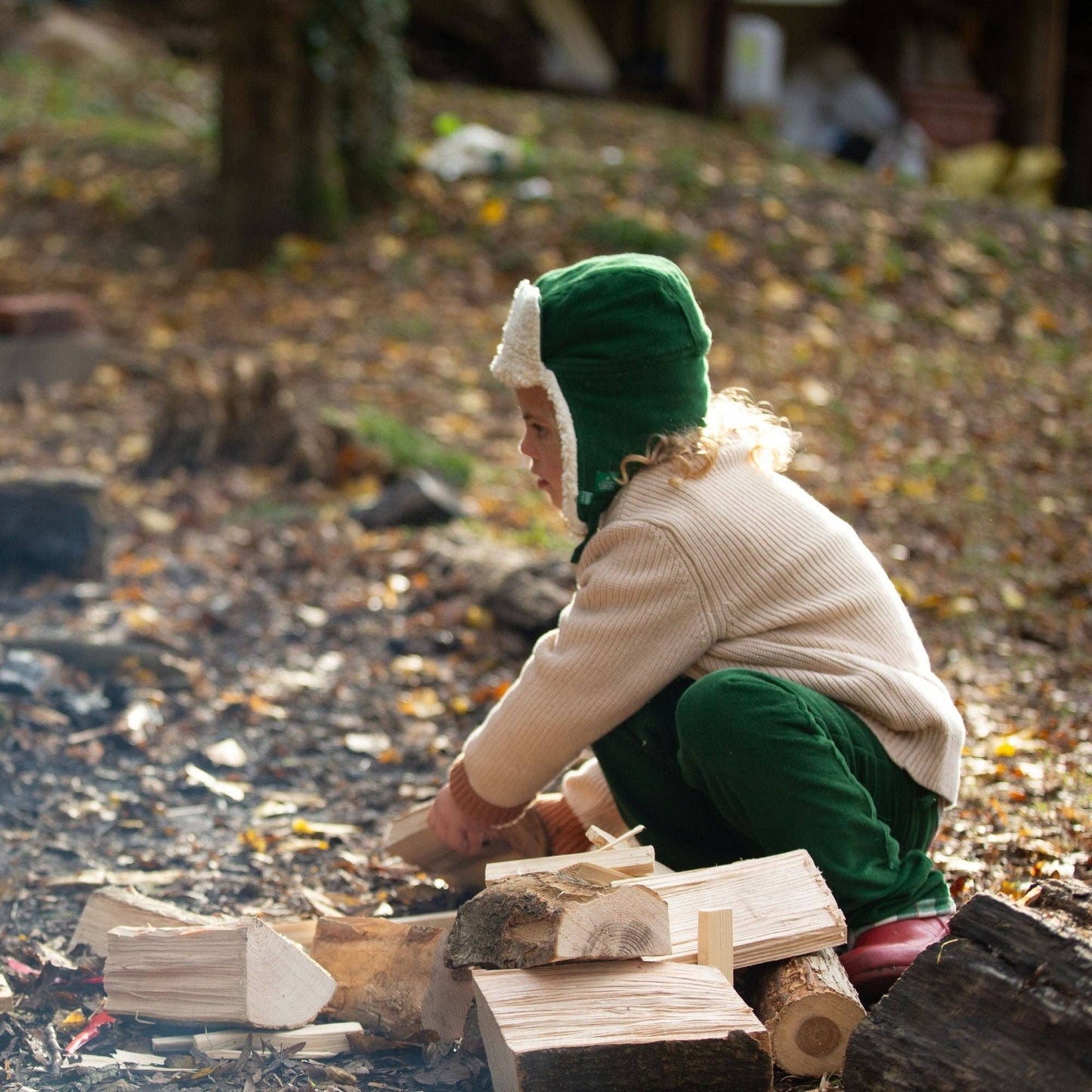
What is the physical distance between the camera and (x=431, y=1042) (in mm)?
2117

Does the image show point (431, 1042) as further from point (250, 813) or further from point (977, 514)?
point (977, 514)

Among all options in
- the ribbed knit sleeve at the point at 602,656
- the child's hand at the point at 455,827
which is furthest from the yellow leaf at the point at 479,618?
the ribbed knit sleeve at the point at 602,656

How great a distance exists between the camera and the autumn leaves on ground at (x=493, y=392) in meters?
3.67

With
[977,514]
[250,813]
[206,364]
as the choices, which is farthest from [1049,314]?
[250,813]

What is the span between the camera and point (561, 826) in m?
2.68

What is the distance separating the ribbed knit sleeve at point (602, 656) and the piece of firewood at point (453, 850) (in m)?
0.25

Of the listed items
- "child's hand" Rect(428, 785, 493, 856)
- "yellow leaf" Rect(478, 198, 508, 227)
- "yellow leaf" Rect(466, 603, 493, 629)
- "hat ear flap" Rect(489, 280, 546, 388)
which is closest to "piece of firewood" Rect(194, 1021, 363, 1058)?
"child's hand" Rect(428, 785, 493, 856)

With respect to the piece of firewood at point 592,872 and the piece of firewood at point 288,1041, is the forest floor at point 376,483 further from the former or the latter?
the piece of firewood at point 592,872

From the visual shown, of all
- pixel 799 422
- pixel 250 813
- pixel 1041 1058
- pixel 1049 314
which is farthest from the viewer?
pixel 1049 314

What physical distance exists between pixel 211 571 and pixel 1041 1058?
11.5 ft

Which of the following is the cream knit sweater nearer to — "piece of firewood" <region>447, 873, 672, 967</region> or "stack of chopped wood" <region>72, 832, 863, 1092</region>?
"stack of chopped wood" <region>72, 832, 863, 1092</region>

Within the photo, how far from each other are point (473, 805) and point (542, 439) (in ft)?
2.15

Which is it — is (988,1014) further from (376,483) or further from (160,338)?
(160,338)

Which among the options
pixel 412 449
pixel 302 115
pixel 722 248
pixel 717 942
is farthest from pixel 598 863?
pixel 302 115
